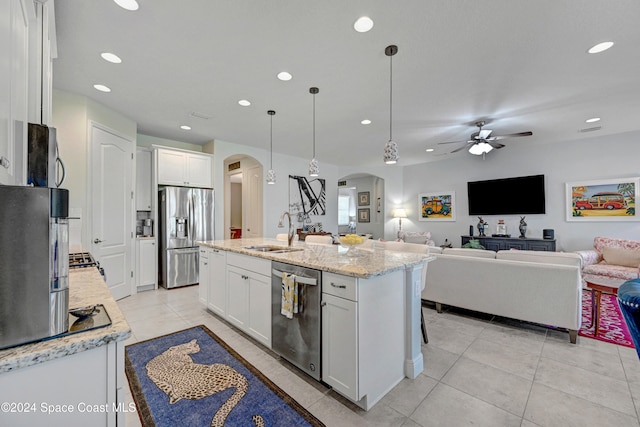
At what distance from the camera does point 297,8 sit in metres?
1.90

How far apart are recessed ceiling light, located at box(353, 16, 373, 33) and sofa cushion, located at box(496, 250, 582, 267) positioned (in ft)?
8.77

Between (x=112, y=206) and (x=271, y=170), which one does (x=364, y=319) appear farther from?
(x=112, y=206)

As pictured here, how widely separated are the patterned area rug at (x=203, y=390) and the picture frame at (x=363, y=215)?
23.8 ft

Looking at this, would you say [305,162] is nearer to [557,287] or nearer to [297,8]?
[297,8]

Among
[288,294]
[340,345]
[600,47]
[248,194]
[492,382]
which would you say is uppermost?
[600,47]

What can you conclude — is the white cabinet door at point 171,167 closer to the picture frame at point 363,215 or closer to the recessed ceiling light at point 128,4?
the recessed ceiling light at point 128,4

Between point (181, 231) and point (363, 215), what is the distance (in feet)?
20.3

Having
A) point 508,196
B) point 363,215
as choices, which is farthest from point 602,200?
point 363,215

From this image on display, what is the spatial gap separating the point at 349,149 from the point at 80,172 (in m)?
4.56

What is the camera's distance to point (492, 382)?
1964mm

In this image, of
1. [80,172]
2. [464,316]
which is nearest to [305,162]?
[80,172]

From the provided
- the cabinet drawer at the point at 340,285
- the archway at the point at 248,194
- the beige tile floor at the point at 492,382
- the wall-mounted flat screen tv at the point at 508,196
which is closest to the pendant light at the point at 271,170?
the archway at the point at 248,194

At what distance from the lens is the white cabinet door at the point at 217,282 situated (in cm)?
298

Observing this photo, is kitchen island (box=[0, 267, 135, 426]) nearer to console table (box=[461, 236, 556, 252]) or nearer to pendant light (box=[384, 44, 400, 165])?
pendant light (box=[384, 44, 400, 165])
